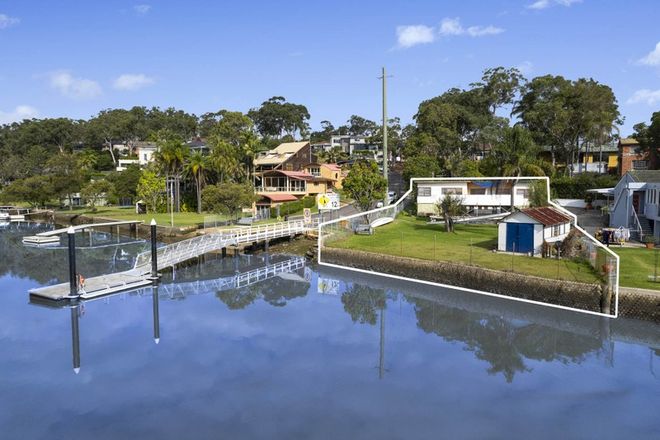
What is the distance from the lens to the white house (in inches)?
1801

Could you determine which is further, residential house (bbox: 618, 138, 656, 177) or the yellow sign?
residential house (bbox: 618, 138, 656, 177)

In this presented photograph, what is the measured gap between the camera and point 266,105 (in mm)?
132000

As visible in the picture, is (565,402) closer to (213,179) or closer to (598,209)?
(598,209)

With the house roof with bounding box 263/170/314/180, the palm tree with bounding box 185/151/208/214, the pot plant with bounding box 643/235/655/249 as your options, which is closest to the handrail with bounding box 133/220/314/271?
the house roof with bounding box 263/170/314/180

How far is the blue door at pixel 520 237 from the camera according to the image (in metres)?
27.8

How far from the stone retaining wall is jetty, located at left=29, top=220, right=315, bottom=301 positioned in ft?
28.6

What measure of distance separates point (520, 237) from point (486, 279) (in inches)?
182

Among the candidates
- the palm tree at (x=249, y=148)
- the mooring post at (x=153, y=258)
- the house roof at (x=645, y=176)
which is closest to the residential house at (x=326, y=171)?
the palm tree at (x=249, y=148)

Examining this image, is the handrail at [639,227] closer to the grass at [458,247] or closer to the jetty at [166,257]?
the grass at [458,247]

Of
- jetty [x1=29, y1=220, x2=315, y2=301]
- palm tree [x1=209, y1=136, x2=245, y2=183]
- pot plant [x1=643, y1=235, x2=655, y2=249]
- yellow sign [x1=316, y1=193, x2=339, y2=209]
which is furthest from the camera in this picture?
palm tree [x1=209, y1=136, x2=245, y2=183]

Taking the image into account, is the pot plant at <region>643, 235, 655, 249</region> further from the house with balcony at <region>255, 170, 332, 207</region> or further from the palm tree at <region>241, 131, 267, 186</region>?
the palm tree at <region>241, 131, 267, 186</region>

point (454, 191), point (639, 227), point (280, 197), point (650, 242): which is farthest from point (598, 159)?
point (650, 242)

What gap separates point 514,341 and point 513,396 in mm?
5170

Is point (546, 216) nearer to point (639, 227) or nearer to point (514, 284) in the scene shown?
point (514, 284)
